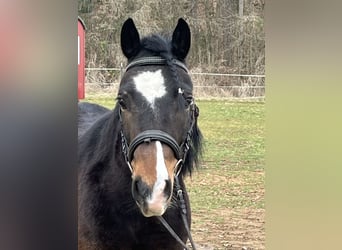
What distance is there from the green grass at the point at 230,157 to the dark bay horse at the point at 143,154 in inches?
1.5

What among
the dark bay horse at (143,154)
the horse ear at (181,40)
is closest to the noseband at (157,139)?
the dark bay horse at (143,154)

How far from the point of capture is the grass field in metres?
0.80

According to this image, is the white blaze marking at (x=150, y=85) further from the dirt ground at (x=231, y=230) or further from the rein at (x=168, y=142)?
the dirt ground at (x=231, y=230)

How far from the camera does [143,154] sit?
2.33 ft

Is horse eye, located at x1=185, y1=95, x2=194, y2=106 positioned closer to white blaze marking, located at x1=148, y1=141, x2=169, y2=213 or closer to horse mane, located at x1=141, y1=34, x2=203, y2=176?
horse mane, located at x1=141, y1=34, x2=203, y2=176

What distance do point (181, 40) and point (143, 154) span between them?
25 cm

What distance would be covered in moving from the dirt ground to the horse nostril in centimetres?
24

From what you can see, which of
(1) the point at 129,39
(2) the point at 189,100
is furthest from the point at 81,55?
(2) the point at 189,100

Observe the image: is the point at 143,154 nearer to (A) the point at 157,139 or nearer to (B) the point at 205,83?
(A) the point at 157,139

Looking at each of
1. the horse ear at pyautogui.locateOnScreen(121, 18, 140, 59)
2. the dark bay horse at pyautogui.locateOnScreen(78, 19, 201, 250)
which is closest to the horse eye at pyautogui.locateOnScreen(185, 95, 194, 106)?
the dark bay horse at pyautogui.locateOnScreen(78, 19, 201, 250)

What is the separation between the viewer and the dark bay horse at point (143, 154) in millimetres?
704
